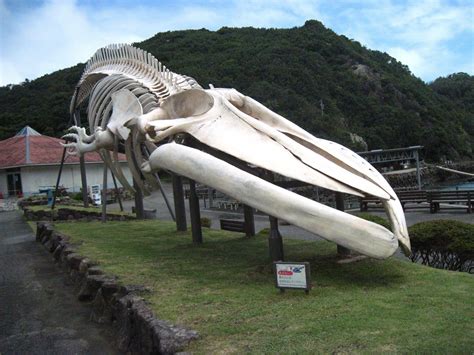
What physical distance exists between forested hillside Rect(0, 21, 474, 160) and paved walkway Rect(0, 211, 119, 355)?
42.4 metres

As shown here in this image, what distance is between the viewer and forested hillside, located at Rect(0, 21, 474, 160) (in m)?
58.0

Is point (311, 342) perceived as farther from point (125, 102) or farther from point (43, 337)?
point (125, 102)

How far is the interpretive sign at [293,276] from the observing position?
6089 mm

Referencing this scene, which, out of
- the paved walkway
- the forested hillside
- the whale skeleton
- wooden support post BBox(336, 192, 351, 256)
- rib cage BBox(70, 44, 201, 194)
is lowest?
the paved walkway

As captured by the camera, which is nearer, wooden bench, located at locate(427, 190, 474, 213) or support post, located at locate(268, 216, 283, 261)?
support post, located at locate(268, 216, 283, 261)

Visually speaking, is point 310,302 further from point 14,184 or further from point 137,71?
point 14,184

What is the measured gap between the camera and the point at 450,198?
51.9 feet

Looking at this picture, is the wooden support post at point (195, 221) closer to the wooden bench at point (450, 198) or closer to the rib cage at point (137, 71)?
the rib cage at point (137, 71)

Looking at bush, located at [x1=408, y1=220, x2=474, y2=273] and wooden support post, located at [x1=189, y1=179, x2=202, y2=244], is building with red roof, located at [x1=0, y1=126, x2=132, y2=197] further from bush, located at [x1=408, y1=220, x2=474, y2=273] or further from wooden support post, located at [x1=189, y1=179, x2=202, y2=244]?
bush, located at [x1=408, y1=220, x2=474, y2=273]

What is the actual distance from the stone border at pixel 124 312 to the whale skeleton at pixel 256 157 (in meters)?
1.79

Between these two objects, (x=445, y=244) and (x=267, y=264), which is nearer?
(x=267, y=264)

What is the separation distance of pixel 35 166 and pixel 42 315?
3021 cm

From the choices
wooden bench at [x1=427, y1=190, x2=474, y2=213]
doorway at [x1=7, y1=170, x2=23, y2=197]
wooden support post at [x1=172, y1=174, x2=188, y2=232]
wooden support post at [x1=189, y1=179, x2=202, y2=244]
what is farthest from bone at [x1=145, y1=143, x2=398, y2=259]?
doorway at [x1=7, y1=170, x2=23, y2=197]

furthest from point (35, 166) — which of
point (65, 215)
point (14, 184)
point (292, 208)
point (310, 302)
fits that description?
point (310, 302)
